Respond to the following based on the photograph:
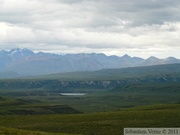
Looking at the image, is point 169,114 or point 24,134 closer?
point 24,134

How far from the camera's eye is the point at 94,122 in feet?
366

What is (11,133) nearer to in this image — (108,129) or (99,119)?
(108,129)

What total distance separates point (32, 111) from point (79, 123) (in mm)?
68726

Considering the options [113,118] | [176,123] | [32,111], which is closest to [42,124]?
[113,118]

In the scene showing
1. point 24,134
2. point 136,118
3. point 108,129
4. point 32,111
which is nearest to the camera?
point 24,134

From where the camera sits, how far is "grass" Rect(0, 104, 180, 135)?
343 feet

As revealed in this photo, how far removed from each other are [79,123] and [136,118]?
20269 mm

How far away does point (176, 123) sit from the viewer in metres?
111

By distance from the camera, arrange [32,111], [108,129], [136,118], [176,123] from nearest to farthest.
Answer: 1. [108,129]
2. [176,123]
3. [136,118]
4. [32,111]

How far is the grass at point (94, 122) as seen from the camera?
343 feet

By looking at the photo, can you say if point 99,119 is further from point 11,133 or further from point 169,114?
point 11,133

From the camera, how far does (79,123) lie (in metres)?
112

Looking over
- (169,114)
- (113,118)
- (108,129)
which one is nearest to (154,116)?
(169,114)

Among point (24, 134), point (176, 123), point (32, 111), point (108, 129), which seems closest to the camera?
point (24, 134)
